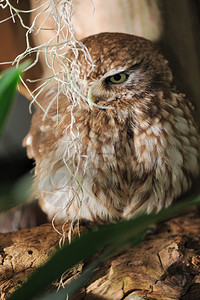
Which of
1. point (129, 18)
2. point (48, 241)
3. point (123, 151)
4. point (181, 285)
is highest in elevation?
point (129, 18)

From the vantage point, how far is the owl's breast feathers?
1.22m

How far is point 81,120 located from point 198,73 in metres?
0.60

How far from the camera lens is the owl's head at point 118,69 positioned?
1105 mm

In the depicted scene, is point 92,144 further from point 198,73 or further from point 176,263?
point 198,73

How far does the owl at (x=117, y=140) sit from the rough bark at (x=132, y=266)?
0.41ft

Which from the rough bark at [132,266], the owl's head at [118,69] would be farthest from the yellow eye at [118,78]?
the rough bark at [132,266]

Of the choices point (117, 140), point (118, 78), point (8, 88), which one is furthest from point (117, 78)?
point (8, 88)

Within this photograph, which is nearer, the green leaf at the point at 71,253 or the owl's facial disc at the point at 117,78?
the green leaf at the point at 71,253

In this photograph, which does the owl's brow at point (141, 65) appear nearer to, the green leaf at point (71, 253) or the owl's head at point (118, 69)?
the owl's head at point (118, 69)

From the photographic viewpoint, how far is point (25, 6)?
126cm

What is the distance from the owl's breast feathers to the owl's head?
0.14 ft

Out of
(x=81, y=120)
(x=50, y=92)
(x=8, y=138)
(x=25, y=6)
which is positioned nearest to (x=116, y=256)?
(x=81, y=120)

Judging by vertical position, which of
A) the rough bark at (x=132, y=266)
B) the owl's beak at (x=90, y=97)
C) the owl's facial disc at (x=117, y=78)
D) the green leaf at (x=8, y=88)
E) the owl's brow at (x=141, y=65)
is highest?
the green leaf at (x=8, y=88)

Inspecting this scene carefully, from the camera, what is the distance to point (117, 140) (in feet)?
4.03
